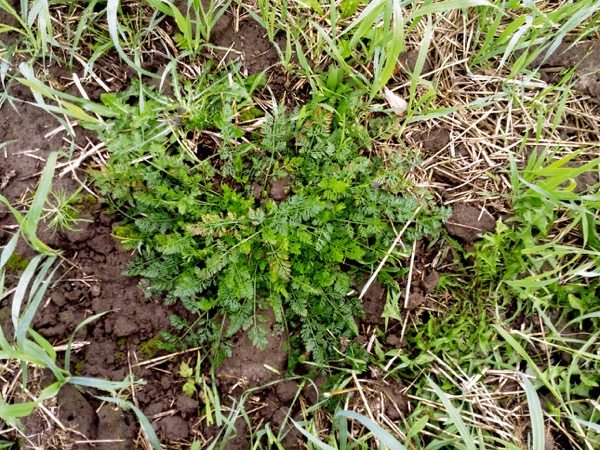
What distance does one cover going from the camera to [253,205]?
221cm

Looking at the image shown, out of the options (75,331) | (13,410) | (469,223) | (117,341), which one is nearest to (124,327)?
(117,341)

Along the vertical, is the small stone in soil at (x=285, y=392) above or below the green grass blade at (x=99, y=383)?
A: below

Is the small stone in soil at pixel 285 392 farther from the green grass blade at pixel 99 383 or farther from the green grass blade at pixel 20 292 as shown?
the green grass blade at pixel 20 292

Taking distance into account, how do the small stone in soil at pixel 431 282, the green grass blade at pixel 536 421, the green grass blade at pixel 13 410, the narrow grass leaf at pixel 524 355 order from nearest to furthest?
the green grass blade at pixel 13 410
the green grass blade at pixel 536 421
the narrow grass leaf at pixel 524 355
the small stone in soil at pixel 431 282

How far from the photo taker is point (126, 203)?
7.13 ft

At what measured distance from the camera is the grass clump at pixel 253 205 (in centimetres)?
207

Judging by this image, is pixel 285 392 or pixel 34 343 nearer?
pixel 34 343

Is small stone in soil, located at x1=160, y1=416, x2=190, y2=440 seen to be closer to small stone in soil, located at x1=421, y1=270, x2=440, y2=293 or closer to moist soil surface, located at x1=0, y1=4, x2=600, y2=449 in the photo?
moist soil surface, located at x1=0, y1=4, x2=600, y2=449

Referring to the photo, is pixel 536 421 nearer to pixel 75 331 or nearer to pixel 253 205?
pixel 253 205

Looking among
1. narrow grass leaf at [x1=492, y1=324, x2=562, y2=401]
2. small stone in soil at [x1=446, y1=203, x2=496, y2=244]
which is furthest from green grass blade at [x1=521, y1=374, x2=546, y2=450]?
small stone in soil at [x1=446, y1=203, x2=496, y2=244]

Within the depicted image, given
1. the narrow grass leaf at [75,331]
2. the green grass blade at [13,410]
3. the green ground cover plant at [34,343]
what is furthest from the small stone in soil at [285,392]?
the green grass blade at [13,410]

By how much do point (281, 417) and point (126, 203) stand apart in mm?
1117

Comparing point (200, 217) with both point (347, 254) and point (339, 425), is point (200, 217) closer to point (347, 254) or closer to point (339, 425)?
point (347, 254)

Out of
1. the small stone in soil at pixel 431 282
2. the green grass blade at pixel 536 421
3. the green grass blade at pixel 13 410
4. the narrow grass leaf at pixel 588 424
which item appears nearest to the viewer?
the green grass blade at pixel 13 410
